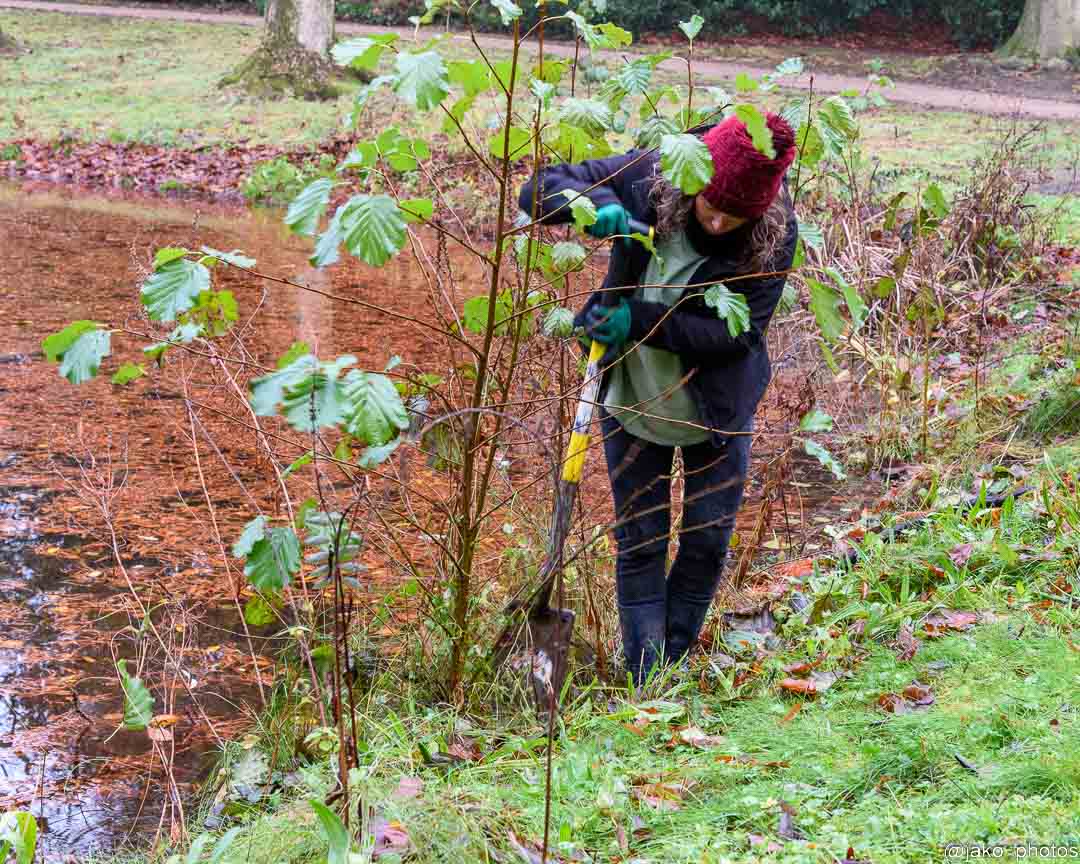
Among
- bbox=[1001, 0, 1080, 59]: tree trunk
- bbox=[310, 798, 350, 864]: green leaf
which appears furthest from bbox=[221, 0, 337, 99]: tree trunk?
bbox=[310, 798, 350, 864]: green leaf

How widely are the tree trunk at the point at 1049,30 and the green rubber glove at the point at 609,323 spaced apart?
62.6 ft

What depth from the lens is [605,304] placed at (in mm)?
3188

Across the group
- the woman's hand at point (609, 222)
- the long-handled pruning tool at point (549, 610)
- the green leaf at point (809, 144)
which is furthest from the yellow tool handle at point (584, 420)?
the green leaf at point (809, 144)

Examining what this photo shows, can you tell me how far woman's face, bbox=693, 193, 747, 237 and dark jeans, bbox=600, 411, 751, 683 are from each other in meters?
0.60

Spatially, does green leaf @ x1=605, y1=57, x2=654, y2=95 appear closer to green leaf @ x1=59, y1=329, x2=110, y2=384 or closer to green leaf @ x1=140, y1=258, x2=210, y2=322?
green leaf @ x1=140, y1=258, x2=210, y2=322

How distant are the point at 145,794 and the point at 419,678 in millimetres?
814

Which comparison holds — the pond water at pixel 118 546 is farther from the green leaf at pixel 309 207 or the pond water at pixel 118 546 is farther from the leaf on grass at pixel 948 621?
the leaf on grass at pixel 948 621

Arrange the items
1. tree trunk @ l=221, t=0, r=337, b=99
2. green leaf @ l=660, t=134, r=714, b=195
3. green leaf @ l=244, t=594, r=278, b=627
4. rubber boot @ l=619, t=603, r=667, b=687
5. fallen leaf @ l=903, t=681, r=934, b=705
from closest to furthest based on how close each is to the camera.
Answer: green leaf @ l=660, t=134, r=714, b=195 < fallen leaf @ l=903, t=681, r=934, b=705 < green leaf @ l=244, t=594, r=278, b=627 < rubber boot @ l=619, t=603, r=667, b=687 < tree trunk @ l=221, t=0, r=337, b=99

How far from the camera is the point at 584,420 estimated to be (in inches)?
127

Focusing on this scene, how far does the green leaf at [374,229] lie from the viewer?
2260mm

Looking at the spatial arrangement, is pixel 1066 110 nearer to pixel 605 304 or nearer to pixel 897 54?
pixel 897 54

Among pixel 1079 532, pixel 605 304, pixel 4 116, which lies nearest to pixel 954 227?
pixel 1079 532

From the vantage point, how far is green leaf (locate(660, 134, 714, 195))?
95.0 inches

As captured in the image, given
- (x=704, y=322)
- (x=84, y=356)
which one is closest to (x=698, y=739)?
(x=704, y=322)
